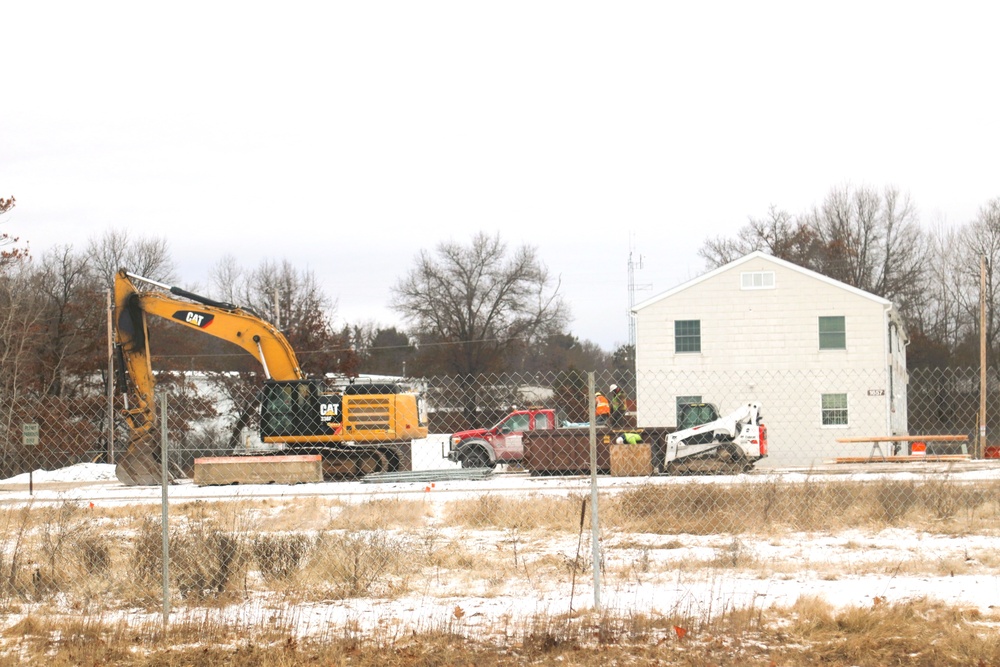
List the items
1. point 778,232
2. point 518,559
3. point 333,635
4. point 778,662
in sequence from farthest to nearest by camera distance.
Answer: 1. point 778,232
2. point 518,559
3. point 333,635
4. point 778,662

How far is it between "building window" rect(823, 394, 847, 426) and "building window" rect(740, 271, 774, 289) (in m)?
4.59

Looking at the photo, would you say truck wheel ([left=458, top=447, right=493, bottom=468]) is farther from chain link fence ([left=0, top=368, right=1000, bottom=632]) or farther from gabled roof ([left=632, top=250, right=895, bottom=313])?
gabled roof ([left=632, top=250, right=895, bottom=313])

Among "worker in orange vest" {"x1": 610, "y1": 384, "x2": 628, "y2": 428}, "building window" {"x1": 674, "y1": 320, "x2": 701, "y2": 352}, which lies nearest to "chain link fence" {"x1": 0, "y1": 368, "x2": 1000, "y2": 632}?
"worker in orange vest" {"x1": 610, "y1": 384, "x2": 628, "y2": 428}

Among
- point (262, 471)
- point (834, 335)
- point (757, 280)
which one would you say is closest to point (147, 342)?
point (262, 471)

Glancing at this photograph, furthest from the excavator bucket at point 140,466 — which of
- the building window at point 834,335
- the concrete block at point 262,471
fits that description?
Answer: the building window at point 834,335

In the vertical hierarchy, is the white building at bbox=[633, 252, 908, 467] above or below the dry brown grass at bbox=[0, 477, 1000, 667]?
above

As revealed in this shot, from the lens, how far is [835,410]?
3753cm

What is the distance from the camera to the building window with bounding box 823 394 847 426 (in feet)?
123

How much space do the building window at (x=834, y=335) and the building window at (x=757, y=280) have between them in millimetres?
2440

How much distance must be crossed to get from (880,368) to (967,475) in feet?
56.2

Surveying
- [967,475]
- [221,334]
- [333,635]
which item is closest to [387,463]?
[221,334]

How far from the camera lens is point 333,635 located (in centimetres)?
812

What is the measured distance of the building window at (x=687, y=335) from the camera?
129 feet

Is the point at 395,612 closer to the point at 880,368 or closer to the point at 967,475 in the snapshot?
the point at 967,475
